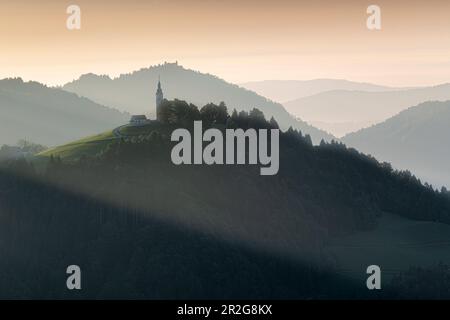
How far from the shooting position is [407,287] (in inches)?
7352

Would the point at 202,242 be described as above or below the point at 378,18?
below
